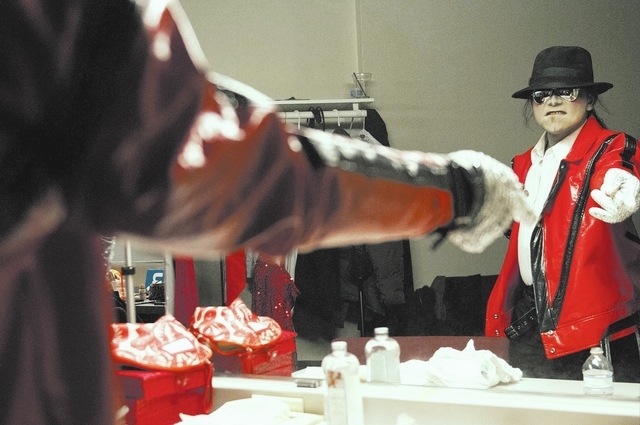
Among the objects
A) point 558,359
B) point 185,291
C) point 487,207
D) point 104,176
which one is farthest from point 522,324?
point 104,176

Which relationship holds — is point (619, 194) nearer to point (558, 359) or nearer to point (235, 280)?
point (558, 359)

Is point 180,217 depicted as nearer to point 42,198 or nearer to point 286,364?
point 42,198

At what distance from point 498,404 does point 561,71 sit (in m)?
0.68

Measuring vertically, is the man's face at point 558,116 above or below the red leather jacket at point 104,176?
above

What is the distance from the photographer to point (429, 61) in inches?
58.2

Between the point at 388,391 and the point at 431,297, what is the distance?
274mm

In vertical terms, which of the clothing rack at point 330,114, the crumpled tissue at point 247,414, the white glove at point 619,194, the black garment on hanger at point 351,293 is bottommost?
the crumpled tissue at point 247,414

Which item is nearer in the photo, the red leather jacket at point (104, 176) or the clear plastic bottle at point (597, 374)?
the red leather jacket at point (104, 176)

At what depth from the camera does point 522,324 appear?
1.39m

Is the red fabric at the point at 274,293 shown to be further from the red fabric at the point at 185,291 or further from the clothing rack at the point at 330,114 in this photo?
the clothing rack at the point at 330,114

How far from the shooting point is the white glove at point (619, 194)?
128 centimetres

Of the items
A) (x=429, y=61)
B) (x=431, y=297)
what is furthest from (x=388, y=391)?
(x=429, y=61)

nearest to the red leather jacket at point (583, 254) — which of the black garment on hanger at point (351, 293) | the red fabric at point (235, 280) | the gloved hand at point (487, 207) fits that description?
the black garment on hanger at point (351, 293)

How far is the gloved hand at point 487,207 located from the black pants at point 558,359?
100 cm
